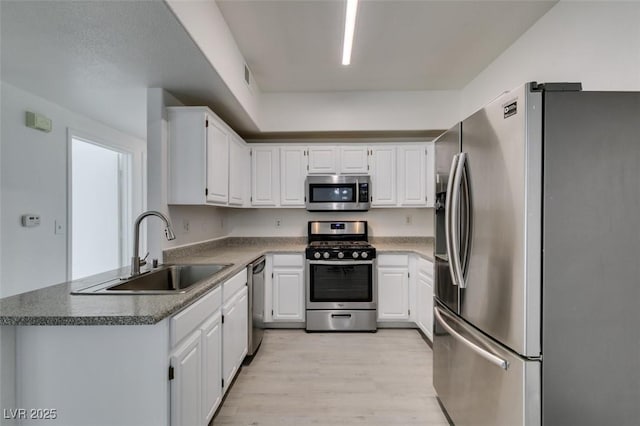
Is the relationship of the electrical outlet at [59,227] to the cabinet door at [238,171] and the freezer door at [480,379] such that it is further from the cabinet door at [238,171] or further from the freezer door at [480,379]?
the freezer door at [480,379]

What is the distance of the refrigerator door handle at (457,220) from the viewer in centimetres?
152

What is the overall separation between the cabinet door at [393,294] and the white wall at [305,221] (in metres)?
0.73

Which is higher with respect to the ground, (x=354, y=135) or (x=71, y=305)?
(x=354, y=135)

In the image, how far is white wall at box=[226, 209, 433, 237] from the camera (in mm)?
3963

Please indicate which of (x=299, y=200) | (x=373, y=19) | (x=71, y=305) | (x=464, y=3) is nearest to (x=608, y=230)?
(x=464, y=3)

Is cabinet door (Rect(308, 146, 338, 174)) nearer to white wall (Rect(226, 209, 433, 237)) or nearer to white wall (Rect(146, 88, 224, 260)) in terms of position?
white wall (Rect(226, 209, 433, 237))

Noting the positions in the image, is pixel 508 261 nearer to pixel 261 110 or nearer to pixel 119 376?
pixel 119 376

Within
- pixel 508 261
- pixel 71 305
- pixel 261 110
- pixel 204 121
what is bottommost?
pixel 71 305

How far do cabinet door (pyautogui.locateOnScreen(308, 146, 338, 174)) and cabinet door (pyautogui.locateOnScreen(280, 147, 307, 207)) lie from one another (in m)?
0.10

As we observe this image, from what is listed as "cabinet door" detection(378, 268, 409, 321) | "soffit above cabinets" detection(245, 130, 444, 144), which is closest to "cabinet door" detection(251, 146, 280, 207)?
"soffit above cabinets" detection(245, 130, 444, 144)

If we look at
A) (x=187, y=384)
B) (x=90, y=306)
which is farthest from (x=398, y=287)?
(x=90, y=306)

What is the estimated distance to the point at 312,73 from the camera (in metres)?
3.06

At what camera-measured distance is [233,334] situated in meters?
2.15

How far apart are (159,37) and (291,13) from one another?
98cm
